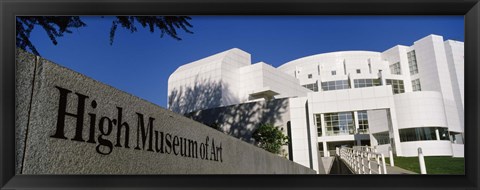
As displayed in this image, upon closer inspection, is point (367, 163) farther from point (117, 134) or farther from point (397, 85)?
point (397, 85)

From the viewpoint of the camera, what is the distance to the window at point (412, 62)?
32094 millimetres

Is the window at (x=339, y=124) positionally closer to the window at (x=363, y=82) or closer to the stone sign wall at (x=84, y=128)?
the window at (x=363, y=82)

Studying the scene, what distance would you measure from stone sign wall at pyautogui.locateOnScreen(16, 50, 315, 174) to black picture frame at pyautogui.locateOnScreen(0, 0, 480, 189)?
9 centimetres

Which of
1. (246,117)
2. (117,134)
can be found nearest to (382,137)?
(246,117)

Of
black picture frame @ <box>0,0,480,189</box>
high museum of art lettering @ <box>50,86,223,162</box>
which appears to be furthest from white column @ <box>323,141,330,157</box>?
black picture frame @ <box>0,0,480,189</box>

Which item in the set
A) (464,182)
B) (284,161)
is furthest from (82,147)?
(284,161)

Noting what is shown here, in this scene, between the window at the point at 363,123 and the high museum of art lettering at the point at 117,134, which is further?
the window at the point at 363,123

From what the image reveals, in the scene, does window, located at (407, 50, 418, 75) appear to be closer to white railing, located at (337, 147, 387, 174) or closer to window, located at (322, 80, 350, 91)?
window, located at (322, 80, 350, 91)

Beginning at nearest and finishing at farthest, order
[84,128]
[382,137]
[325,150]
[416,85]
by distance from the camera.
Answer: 1. [84,128]
2. [382,137]
3. [325,150]
4. [416,85]

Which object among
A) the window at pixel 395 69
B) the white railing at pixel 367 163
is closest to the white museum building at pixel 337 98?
the window at pixel 395 69

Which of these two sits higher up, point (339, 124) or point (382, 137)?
point (339, 124)

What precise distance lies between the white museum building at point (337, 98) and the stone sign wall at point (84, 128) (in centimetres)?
1751

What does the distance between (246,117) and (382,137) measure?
10.0 meters
